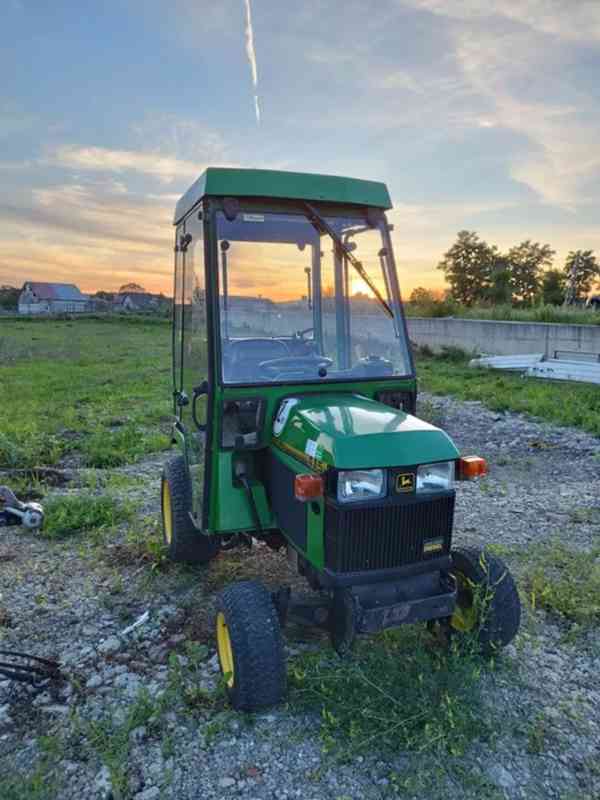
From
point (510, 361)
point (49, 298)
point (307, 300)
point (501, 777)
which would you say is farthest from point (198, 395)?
point (49, 298)

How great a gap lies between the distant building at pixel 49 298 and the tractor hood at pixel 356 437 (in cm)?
7154

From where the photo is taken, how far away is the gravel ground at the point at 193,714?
7.93 feet

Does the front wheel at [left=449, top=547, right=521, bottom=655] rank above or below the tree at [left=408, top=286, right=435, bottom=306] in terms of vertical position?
below

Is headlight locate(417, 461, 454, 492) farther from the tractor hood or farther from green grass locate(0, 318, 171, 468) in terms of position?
green grass locate(0, 318, 171, 468)

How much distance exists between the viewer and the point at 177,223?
159 inches

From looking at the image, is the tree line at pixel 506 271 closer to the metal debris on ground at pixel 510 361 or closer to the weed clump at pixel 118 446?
the metal debris on ground at pixel 510 361

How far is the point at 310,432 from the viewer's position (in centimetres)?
284

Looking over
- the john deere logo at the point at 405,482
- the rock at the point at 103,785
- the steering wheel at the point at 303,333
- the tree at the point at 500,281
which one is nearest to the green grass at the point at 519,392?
the steering wheel at the point at 303,333

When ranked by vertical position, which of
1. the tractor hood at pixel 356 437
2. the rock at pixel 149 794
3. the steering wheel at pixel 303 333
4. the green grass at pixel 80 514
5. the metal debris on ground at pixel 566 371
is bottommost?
the rock at pixel 149 794

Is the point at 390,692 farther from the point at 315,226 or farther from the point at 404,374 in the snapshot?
the point at 315,226

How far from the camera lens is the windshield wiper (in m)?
3.23

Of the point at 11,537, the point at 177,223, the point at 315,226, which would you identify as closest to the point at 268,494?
the point at 315,226

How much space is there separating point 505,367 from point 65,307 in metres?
68.0

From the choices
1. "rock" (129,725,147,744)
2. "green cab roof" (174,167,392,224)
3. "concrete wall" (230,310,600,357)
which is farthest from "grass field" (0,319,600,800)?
"concrete wall" (230,310,600,357)
